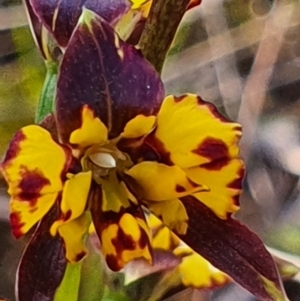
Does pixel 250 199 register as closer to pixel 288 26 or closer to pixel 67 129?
pixel 288 26

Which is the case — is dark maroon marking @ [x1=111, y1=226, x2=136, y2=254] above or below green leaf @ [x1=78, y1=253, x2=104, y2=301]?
above

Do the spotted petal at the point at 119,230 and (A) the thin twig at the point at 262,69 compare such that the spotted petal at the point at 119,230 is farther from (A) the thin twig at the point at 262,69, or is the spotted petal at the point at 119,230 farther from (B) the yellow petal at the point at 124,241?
(A) the thin twig at the point at 262,69

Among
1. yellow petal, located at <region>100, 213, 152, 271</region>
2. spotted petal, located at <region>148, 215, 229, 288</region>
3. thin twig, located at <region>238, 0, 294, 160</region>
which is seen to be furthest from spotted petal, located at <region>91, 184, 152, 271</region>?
thin twig, located at <region>238, 0, 294, 160</region>

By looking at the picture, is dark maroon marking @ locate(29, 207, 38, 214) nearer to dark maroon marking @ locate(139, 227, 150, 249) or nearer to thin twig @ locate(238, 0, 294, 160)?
dark maroon marking @ locate(139, 227, 150, 249)

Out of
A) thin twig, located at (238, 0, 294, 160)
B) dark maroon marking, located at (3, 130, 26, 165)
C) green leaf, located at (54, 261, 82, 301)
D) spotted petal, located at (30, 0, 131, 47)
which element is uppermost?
spotted petal, located at (30, 0, 131, 47)

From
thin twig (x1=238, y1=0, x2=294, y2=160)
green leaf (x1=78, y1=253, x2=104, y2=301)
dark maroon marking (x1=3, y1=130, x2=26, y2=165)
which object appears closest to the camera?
dark maroon marking (x1=3, y1=130, x2=26, y2=165)

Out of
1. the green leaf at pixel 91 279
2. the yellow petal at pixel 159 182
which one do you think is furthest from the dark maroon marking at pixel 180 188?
the green leaf at pixel 91 279

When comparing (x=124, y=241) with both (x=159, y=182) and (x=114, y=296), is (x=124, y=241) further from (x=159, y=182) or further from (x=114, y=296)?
(x=114, y=296)

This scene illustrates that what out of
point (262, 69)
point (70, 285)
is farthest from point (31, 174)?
point (262, 69)
